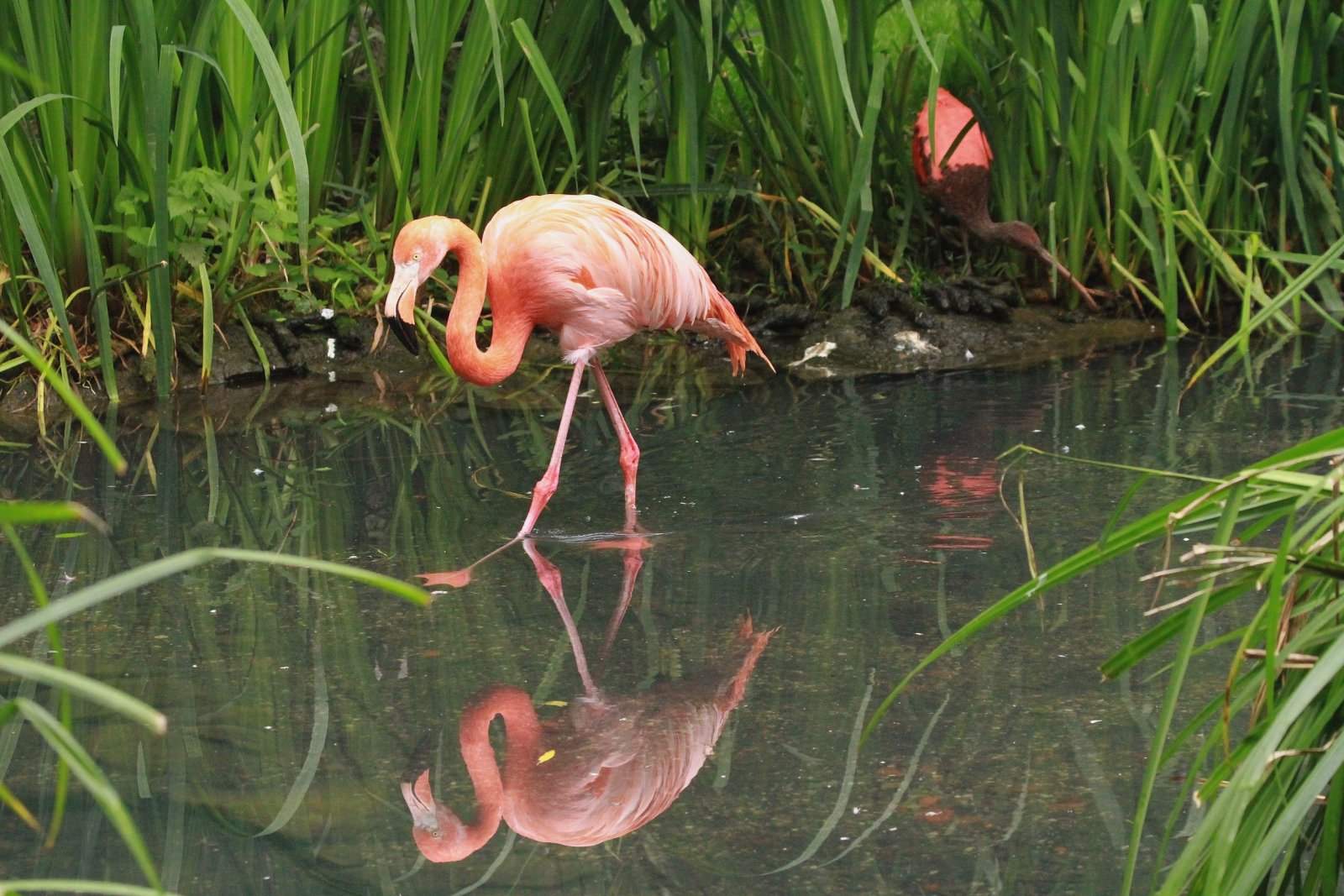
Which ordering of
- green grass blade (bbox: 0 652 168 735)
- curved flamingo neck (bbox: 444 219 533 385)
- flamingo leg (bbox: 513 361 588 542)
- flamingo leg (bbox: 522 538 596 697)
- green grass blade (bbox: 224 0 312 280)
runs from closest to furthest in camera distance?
green grass blade (bbox: 0 652 168 735) < flamingo leg (bbox: 522 538 596 697) < green grass blade (bbox: 224 0 312 280) < flamingo leg (bbox: 513 361 588 542) < curved flamingo neck (bbox: 444 219 533 385)

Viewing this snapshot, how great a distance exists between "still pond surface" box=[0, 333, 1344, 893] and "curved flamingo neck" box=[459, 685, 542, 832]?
0.03ft

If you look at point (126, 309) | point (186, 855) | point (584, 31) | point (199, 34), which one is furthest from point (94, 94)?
point (186, 855)

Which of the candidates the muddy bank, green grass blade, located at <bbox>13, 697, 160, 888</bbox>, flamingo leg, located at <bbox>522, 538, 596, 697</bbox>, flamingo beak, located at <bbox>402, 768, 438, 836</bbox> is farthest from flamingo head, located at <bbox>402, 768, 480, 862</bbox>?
the muddy bank

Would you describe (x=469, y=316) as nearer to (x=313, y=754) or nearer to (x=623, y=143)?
(x=313, y=754)

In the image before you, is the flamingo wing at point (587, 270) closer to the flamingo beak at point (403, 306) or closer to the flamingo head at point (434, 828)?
the flamingo beak at point (403, 306)

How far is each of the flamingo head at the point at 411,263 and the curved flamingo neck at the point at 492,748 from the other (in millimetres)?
1353

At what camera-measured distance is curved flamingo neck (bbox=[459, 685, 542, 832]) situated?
232 cm

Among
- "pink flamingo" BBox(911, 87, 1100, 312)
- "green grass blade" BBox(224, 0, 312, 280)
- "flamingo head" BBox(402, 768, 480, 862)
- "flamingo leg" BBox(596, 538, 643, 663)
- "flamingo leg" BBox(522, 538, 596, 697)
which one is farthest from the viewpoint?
"pink flamingo" BBox(911, 87, 1100, 312)

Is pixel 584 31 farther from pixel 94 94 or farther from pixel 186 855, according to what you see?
pixel 186 855

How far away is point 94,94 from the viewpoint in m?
4.55

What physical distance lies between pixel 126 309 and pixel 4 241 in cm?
51

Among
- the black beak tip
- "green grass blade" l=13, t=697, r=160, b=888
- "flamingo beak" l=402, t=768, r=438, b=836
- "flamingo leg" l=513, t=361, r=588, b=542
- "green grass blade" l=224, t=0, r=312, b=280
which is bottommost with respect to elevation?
"flamingo beak" l=402, t=768, r=438, b=836

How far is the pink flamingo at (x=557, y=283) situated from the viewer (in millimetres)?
3900

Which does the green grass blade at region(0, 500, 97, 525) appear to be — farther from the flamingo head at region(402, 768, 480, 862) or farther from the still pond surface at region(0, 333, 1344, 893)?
the flamingo head at region(402, 768, 480, 862)
